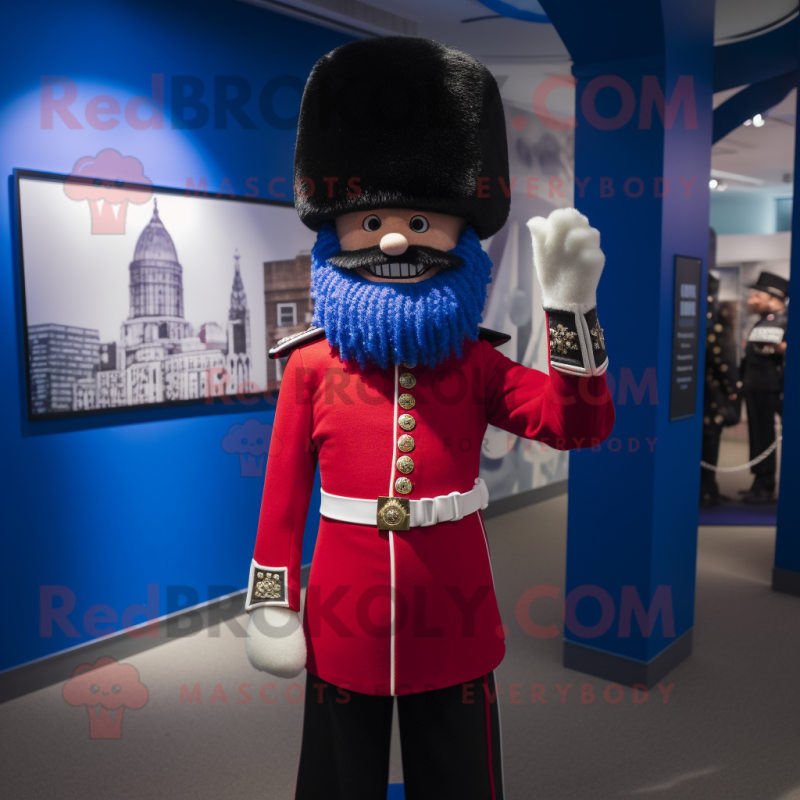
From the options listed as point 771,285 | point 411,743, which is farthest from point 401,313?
point 771,285

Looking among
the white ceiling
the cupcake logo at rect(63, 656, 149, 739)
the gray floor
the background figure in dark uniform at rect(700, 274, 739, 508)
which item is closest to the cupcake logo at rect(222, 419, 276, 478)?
the gray floor

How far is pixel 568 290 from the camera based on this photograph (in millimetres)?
1239

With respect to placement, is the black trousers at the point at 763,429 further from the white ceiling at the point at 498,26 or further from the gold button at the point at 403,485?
the gold button at the point at 403,485

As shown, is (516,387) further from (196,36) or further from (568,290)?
(196,36)

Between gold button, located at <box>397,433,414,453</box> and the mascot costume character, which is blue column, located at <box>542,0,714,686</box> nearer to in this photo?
the mascot costume character

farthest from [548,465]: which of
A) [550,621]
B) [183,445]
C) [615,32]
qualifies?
[615,32]

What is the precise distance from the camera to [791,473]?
12.0ft

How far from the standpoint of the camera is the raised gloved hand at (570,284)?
120 centimetres

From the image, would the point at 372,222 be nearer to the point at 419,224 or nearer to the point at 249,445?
the point at 419,224

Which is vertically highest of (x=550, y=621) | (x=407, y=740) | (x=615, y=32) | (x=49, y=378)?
(x=615, y=32)

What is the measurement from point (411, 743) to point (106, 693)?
1666 millimetres

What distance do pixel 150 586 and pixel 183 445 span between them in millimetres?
562

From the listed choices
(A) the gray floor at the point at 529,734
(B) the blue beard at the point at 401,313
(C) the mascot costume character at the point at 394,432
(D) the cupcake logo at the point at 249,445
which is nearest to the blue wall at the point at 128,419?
(D) the cupcake logo at the point at 249,445

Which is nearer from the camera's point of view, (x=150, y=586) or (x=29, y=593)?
(x=29, y=593)
